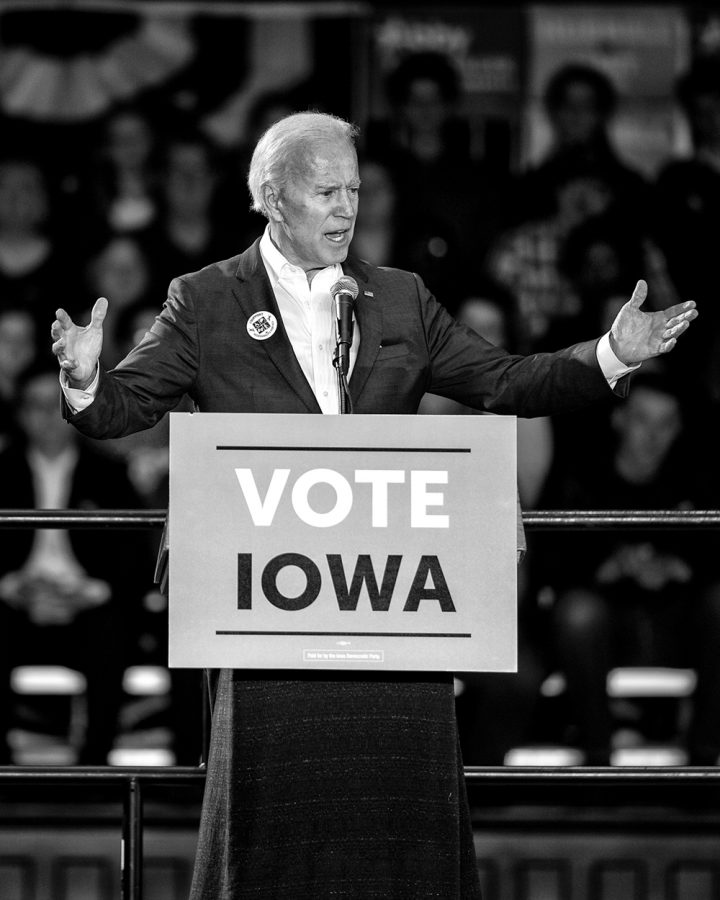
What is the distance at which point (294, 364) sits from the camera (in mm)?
1951

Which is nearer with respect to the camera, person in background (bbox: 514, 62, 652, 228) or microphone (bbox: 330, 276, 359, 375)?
microphone (bbox: 330, 276, 359, 375)

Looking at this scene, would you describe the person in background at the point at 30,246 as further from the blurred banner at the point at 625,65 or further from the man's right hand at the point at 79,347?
the man's right hand at the point at 79,347

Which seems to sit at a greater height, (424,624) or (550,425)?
(550,425)

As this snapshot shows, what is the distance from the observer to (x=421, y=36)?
486 centimetres

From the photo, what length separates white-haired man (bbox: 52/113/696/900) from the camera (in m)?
1.91

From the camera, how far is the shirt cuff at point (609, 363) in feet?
6.43

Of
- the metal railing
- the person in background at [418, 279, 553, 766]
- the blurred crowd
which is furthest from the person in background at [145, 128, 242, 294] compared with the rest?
the metal railing

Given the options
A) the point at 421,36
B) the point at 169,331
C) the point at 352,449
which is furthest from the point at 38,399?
the point at 352,449

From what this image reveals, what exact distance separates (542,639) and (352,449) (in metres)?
2.13

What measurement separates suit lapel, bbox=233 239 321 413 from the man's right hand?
0.23 metres

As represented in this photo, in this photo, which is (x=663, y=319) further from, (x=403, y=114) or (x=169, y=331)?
(x=403, y=114)

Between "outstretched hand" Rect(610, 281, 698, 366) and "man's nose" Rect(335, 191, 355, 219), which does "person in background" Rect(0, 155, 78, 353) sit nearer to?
"man's nose" Rect(335, 191, 355, 219)

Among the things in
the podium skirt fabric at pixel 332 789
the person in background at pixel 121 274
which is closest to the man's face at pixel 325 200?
the podium skirt fabric at pixel 332 789

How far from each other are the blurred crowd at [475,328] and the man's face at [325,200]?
194cm
